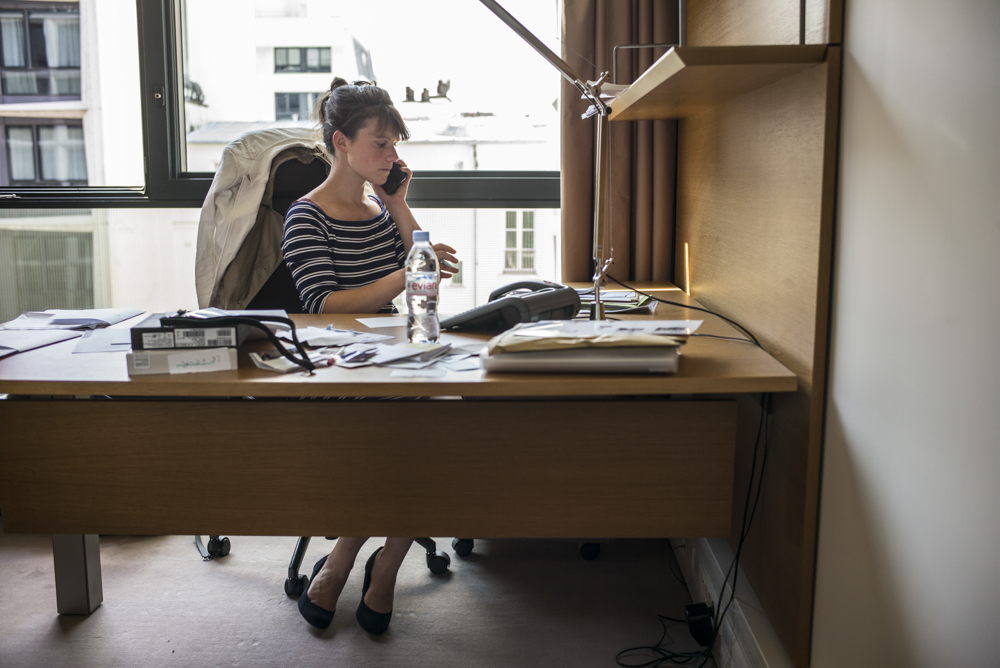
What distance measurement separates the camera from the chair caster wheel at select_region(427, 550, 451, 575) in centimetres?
190

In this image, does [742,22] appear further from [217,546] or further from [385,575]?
[217,546]

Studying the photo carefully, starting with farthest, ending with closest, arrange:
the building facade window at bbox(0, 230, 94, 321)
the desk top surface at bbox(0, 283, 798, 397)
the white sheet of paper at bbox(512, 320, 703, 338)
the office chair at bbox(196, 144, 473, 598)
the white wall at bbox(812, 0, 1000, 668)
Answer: the building facade window at bbox(0, 230, 94, 321)
the office chair at bbox(196, 144, 473, 598)
the white sheet of paper at bbox(512, 320, 703, 338)
the desk top surface at bbox(0, 283, 798, 397)
the white wall at bbox(812, 0, 1000, 668)

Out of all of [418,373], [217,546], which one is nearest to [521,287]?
[418,373]

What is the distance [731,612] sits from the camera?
145 cm

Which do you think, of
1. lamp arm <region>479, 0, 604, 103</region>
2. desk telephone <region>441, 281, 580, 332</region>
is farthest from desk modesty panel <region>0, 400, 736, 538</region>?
lamp arm <region>479, 0, 604, 103</region>

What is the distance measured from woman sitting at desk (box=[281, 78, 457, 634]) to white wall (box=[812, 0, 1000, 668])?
35.9 inches

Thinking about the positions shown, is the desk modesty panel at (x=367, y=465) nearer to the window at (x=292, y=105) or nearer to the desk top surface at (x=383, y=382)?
the desk top surface at (x=383, y=382)

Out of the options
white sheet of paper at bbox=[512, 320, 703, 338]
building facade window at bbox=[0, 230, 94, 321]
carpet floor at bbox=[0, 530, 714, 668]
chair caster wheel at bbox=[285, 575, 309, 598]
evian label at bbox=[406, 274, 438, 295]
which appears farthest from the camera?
building facade window at bbox=[0, 230, 94, 321]

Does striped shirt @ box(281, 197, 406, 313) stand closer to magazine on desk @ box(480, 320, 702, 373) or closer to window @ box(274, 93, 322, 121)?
window @ box(274, 93, 322, 121)

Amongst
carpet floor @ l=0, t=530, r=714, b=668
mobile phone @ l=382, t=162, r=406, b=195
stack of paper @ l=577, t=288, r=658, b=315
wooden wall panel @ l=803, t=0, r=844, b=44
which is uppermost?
wooden wall panel @ l=803, t=0, r=844, b=44

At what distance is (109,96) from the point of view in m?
2.46

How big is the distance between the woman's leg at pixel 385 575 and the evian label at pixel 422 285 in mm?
641

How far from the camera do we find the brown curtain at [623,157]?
2129mm

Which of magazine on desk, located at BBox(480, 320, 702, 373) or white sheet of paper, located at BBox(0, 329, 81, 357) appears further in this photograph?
white sheet of paper, located at BBox(0, 329, 81, 357)
